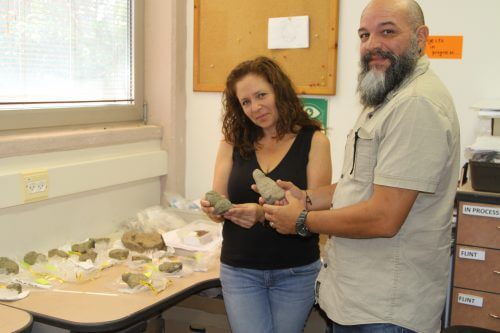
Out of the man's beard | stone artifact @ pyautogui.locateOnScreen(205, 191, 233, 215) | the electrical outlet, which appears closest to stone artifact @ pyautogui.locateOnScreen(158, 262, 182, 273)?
stone artifact @ pyautogui.locateOnScreen(205, 191, 233, 215)

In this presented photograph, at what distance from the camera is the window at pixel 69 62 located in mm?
2328

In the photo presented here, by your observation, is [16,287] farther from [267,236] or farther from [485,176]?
[485,176]

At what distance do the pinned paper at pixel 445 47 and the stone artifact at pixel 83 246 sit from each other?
172 centimetres

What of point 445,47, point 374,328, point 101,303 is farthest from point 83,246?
point 445,47

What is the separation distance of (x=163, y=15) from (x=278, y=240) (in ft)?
5.48

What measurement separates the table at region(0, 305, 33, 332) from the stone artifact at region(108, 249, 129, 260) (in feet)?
1.97

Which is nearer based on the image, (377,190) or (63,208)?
(377,190)

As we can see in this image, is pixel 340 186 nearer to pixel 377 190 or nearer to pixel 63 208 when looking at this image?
pixel 377 190

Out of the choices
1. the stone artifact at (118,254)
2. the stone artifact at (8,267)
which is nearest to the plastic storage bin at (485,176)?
the stone artifact at (118,254)

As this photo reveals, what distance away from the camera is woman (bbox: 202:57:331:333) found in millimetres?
1810

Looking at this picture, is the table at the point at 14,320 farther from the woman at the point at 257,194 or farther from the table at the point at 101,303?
the woman at the point at 257,194

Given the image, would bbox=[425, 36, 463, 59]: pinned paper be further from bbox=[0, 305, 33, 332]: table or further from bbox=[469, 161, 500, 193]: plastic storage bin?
bbox=[0, 305, 33, 332]: table

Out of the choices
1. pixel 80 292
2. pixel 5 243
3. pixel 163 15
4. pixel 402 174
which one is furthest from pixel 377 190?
pixel 163 15

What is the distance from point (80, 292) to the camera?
1.91 meters
